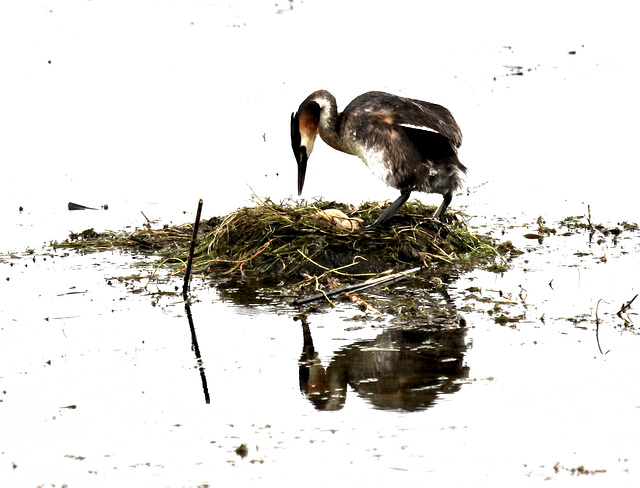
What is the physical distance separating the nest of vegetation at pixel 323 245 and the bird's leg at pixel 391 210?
7cm

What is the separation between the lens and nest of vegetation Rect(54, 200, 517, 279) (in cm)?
931

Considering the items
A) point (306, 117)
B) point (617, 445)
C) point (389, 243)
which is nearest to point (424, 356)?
point (617, 445)

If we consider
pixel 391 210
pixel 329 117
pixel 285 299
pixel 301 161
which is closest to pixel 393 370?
pixel 285 299

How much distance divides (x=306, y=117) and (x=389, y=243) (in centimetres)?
151

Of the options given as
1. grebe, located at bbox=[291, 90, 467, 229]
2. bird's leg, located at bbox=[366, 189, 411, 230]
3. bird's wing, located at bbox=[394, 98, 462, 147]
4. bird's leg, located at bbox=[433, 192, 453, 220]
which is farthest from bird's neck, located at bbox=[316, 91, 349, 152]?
bird's leg, located at bbox=[433, 192, 453, 220]

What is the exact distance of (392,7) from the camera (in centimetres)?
2547

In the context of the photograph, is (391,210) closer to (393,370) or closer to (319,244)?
(319,244)

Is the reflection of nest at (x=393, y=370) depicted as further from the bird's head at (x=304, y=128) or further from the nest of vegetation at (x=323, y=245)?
the bird's head at (x=304, y=128)

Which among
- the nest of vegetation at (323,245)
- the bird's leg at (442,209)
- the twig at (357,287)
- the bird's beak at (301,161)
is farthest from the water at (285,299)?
the bird's beak at (301,161)

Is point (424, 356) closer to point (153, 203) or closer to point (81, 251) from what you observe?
point (81, 251)

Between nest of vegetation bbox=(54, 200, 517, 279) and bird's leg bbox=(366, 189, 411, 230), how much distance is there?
0.23ft

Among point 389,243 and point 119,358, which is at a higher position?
point 389,243

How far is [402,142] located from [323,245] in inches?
45.7

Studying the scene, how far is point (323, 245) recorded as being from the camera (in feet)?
30.6
